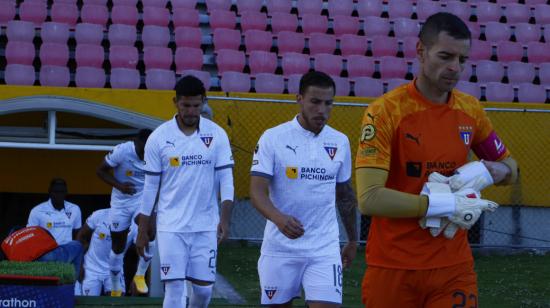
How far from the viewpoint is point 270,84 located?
14242mm

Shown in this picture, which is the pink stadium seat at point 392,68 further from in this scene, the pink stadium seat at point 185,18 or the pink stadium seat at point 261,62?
the pink stadium seat at point 185,18

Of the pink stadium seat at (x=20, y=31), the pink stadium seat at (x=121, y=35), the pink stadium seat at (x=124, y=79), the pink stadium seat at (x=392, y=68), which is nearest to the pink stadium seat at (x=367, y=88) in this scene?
the pink stadium seat at (x=392, y=68)

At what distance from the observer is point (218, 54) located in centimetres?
1477

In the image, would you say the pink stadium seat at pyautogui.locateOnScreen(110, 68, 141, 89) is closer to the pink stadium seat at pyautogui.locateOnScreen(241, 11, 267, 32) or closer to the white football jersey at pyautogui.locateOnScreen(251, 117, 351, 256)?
the pink stadium seat at pyautogui.locateOnScreen(241, 11, 267, 32)

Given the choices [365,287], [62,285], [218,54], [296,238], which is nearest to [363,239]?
[218,54]

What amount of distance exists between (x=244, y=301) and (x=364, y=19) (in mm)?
7715

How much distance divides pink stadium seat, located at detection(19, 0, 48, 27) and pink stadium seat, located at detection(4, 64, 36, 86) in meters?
1.62

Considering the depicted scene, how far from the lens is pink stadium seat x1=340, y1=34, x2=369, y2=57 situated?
15.7 metres

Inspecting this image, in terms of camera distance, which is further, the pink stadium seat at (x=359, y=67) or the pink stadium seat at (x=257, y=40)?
the pink stadium seat at (x=257, y=40)

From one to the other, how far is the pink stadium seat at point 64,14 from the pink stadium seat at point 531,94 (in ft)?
23.4

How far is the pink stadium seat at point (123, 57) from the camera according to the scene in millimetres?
14391

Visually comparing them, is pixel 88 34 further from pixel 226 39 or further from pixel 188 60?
pixel 226 39

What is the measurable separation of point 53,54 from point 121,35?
1.20m

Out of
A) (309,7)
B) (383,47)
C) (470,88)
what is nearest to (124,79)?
(309,7)
